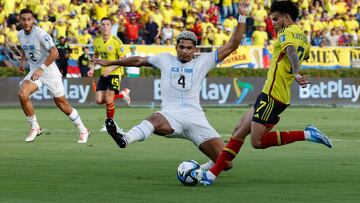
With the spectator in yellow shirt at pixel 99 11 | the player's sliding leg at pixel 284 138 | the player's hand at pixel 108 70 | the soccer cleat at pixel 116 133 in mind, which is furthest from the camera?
the spectator in yellow shirt at pixel 99 11

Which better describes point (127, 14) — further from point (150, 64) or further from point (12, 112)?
point (150, 64)

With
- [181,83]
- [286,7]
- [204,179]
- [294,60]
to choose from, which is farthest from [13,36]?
[204,179]

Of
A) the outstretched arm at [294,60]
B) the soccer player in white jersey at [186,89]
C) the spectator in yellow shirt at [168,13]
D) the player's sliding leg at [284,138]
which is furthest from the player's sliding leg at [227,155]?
the spectator in yellow shirt at [168,13]

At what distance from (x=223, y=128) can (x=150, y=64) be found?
11.5m

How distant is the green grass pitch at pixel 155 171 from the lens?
11914mm

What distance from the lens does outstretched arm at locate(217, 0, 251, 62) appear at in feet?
44.2

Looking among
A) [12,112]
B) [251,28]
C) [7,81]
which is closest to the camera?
[12,112]

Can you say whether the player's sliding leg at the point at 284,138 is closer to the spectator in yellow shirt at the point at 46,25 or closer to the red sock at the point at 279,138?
the red sock at the point at 279,138

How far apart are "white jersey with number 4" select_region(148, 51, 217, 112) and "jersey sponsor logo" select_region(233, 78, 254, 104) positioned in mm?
23870

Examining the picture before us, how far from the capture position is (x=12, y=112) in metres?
32.8

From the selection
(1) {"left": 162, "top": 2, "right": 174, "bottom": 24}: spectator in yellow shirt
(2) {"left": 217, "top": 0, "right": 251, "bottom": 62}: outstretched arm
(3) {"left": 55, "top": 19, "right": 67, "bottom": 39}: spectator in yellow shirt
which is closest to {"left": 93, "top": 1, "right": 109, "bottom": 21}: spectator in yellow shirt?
(3) {"left": 55, "top": 19, "right": 67, "bottom": 39}: spectator in yellow shirt

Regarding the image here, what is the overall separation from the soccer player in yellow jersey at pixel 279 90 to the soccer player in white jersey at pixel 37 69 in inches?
291

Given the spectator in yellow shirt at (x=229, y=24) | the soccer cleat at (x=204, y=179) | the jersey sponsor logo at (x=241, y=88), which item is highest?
the soccer cleat at (x=204, y=179)

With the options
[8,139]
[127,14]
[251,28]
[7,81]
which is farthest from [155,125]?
[251,28]
